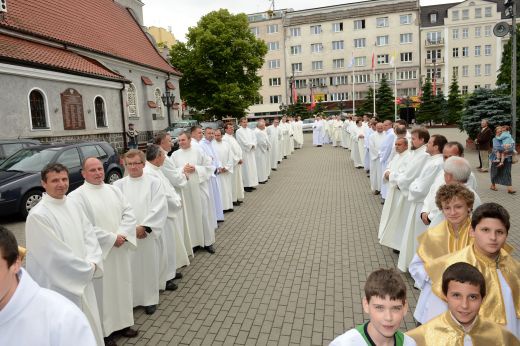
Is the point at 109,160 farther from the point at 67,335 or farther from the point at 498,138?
the point at 67,335

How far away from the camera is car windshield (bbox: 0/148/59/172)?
1077 centimetres

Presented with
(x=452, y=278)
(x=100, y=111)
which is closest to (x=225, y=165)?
(x=452, y=278)

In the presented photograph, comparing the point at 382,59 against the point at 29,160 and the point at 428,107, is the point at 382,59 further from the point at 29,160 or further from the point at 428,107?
the point at 29,160

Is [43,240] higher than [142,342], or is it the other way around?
[43,240]

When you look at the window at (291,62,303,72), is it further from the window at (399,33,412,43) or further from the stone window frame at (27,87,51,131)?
the stone window frame at (27,87,51,131)

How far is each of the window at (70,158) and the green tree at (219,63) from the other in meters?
27.8

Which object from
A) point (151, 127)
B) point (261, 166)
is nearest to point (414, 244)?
point (261, 166)

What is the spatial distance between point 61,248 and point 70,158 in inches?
363

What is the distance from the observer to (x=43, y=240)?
3.58 metres

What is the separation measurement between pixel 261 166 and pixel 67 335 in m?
13.3

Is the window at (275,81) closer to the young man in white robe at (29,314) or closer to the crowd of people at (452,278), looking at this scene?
the crowd of people at (452,278)

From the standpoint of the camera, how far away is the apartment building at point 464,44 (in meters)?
61.7

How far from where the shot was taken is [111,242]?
14.3 ft

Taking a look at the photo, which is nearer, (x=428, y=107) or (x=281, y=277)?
(x=281, y=277)
